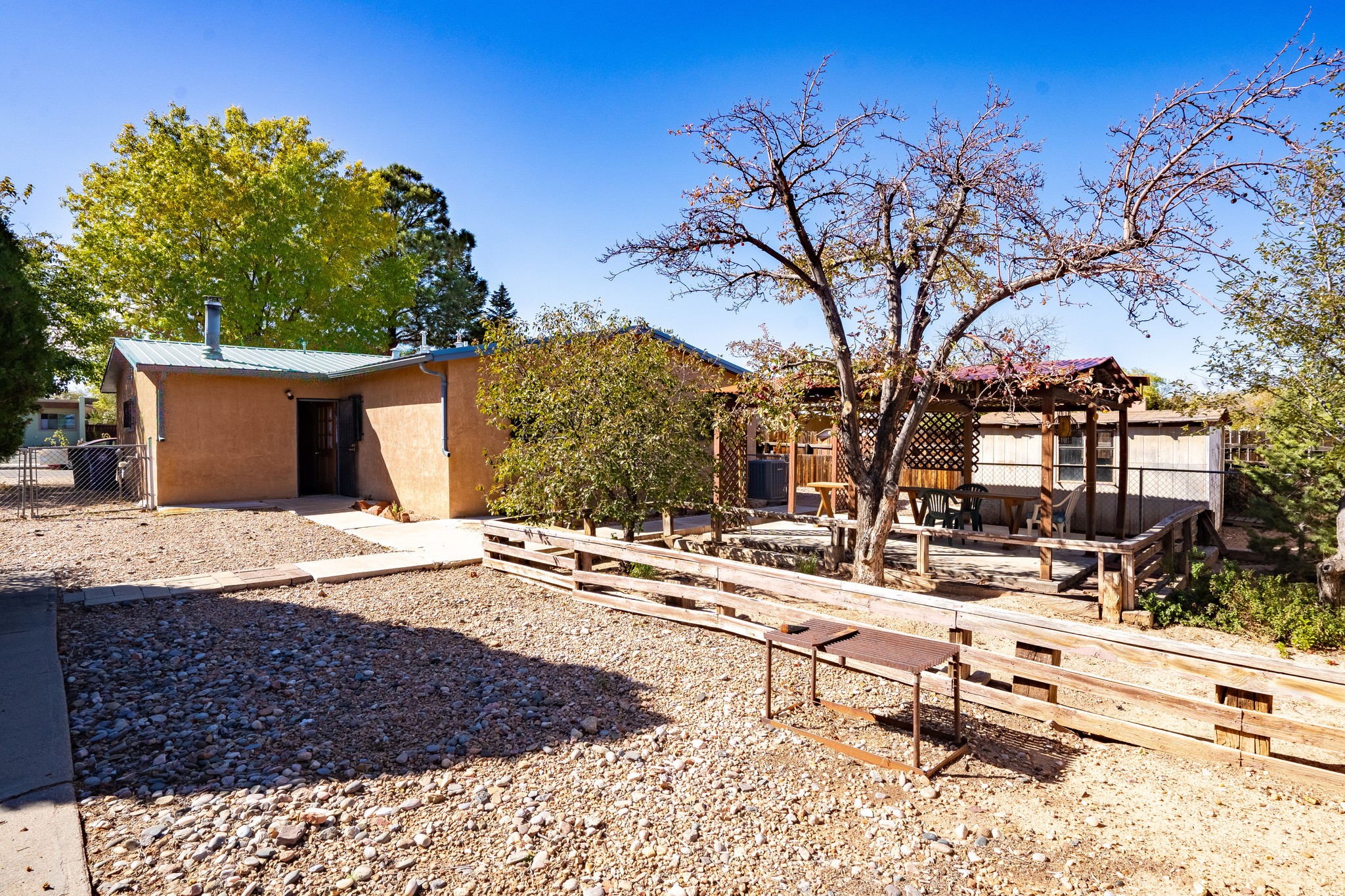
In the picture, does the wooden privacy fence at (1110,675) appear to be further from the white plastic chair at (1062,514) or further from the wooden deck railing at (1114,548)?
the white plastic chair at (1062,514)

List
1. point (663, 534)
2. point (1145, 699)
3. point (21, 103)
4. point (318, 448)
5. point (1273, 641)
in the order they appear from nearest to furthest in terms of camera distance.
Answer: point (1145, 699)
point (1273, 641)
point (663, 534)
point (21, 103)
point (318, 448)

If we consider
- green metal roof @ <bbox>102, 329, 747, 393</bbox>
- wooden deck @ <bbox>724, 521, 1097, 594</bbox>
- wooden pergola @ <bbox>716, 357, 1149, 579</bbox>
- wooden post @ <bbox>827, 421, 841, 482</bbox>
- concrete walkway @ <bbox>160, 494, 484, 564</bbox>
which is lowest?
wooden deck @ <bbox>724, 521, 1097, 594</bbox>

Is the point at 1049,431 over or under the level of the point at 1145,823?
over

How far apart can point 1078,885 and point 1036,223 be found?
584cm

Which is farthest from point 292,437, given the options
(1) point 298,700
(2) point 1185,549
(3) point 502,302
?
(3) point 502,302

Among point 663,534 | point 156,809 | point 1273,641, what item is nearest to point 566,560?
point 663,534

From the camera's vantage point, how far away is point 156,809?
299 centimetres

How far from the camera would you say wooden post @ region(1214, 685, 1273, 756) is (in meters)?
3.48

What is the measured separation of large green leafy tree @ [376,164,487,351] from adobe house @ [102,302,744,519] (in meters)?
18.1

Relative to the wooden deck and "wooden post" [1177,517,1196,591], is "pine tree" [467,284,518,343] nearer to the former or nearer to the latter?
the wooden deck

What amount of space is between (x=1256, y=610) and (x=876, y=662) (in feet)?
17.0

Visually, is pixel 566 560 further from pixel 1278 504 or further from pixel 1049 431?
pixel 1278 504

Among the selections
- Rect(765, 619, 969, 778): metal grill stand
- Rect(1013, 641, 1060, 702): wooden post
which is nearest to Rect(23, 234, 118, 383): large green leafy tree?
Rect(765, 619, 969, 778): metal grill stand

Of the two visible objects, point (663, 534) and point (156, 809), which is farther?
point (663, 534)
